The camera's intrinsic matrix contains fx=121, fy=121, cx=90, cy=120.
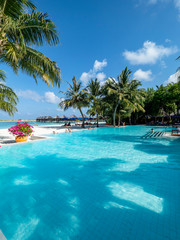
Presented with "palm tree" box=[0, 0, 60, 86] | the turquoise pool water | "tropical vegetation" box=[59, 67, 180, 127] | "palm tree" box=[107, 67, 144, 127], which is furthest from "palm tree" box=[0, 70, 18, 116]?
"palm tree" box=[107, 67, 144, 127]

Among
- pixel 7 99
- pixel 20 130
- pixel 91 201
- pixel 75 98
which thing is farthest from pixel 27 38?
pixel 75 98

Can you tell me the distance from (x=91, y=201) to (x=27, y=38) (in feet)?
26.3

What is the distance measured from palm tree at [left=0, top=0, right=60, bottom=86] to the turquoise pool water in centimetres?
505

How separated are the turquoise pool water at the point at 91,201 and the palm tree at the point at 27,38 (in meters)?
5.05

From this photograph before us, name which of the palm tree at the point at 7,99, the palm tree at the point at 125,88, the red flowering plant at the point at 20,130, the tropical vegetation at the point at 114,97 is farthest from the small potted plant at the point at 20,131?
the palm tree at the point at 125,88

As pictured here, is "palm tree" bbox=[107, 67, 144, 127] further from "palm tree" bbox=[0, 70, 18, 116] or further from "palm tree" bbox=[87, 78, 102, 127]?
"palm tree" bbox=[0, 70, 18, 116]

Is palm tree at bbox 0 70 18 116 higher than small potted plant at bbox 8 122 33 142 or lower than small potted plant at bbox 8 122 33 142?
higher

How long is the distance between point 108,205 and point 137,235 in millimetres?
877

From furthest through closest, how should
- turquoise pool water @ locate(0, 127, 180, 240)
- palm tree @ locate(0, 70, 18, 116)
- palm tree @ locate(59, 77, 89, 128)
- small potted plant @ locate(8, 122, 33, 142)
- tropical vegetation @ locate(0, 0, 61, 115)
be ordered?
palm tree @ locate(59, 77, 89, 128) → small potted plant @ locate(8, 122, 33, 142) → palm tree @ locate(0, 70, 18, 116) → tropical vegetation @ locate(0, 0, 61, 115) → turquoise pool water @ locate(0, 127, 180, 240)

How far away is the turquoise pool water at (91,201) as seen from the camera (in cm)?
222

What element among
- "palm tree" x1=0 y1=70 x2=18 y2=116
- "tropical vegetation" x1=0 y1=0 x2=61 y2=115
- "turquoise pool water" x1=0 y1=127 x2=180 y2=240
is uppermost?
"tropical vegetation" x1=0 y1=0 x2=61 y2=115

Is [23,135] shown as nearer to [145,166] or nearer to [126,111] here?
[145,166]

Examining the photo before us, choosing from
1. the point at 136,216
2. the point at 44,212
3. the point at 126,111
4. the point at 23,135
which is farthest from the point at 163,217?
the point at 126,111

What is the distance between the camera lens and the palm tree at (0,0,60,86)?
530 centimetres
